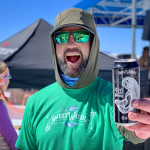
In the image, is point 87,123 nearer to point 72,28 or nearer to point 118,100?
point 118,100

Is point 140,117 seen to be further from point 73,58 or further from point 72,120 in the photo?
point 73,58

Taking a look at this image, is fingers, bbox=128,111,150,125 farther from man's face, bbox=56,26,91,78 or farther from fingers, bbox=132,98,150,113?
man's face, bbox=56,26,91,78

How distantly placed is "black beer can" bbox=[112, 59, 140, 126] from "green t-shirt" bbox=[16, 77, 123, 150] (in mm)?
231

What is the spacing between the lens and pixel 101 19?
834 cm

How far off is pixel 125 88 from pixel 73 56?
1.79 feet

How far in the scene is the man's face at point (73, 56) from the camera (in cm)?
118

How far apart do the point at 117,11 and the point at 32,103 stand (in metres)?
8.24

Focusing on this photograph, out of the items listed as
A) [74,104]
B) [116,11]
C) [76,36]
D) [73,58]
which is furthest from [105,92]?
[116,11]

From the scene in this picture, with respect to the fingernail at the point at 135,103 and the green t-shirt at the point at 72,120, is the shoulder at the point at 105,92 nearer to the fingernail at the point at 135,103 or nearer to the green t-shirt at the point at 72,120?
the green t-shirt at the point at 72,120

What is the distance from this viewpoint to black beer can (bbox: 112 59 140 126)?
0.77 meters

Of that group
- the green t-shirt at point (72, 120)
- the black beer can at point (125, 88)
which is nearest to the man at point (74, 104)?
the green t-shirt at point (72, 120)

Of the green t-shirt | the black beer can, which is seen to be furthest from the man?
the black beer can

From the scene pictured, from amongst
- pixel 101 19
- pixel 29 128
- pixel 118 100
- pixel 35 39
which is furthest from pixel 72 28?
pixel 101 19

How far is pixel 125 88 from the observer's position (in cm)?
77
